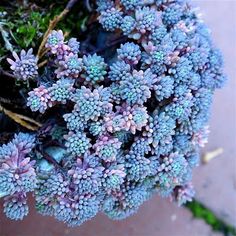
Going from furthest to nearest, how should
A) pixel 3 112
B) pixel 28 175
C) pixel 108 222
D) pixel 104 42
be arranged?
pixel 108 222 < pixel 104 42 < pixel 3 112 < pixel 28 175

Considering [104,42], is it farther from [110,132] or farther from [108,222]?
[108,222]

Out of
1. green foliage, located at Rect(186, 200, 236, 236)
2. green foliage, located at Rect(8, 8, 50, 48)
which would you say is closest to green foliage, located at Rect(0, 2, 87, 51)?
green foliage, located at Rect(8, 8, 50, 48)

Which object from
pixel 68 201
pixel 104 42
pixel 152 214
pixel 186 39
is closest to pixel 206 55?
pixel 186 39

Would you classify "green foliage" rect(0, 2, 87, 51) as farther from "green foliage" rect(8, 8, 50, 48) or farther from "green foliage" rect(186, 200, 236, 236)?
"green foliage" rect(186, 200, 236, 236)

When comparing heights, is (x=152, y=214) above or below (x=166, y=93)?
below

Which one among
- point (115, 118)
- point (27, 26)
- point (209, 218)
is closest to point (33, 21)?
point (27, 26)

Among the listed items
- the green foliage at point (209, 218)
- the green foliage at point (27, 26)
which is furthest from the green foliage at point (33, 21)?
the green foliage at point (209, 218)
